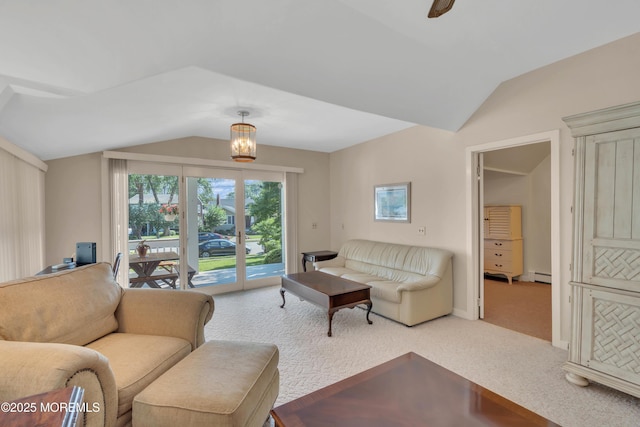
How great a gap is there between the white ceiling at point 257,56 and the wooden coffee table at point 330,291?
6.30 feet

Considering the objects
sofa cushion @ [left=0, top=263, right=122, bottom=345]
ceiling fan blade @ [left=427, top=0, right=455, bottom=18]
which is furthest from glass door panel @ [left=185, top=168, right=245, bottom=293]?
ceiling fan blade @ [left=427, top=0, right=455, bottom=18]

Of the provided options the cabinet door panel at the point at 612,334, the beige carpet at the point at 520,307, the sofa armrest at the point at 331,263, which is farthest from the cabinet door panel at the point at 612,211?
the sofa armrest at the point at 331,263

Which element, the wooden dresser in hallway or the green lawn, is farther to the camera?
the wooden dresser in hallway

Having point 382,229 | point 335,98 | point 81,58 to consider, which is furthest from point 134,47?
point 382,229

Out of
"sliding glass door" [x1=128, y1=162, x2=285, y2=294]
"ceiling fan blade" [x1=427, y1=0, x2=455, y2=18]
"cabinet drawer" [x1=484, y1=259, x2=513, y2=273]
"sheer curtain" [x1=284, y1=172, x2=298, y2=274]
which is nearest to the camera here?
"ceiling fan blade" [x1=427, y1=0, x2=455, y2=18]

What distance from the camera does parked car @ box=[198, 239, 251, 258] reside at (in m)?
4.74

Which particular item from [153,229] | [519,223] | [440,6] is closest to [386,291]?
[440,6]

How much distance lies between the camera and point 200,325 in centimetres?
A: 209

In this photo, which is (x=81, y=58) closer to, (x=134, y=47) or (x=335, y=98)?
(x=134, y=47)

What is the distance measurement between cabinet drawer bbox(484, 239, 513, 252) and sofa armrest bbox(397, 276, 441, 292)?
8.88 ft

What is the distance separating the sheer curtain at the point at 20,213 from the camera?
2.51 m

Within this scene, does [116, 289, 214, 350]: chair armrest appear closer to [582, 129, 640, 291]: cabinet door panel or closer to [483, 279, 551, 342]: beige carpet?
[582, 129, 640, 291]: cabinet door panel

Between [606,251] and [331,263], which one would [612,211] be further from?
[331,263]

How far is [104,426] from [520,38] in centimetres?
366
